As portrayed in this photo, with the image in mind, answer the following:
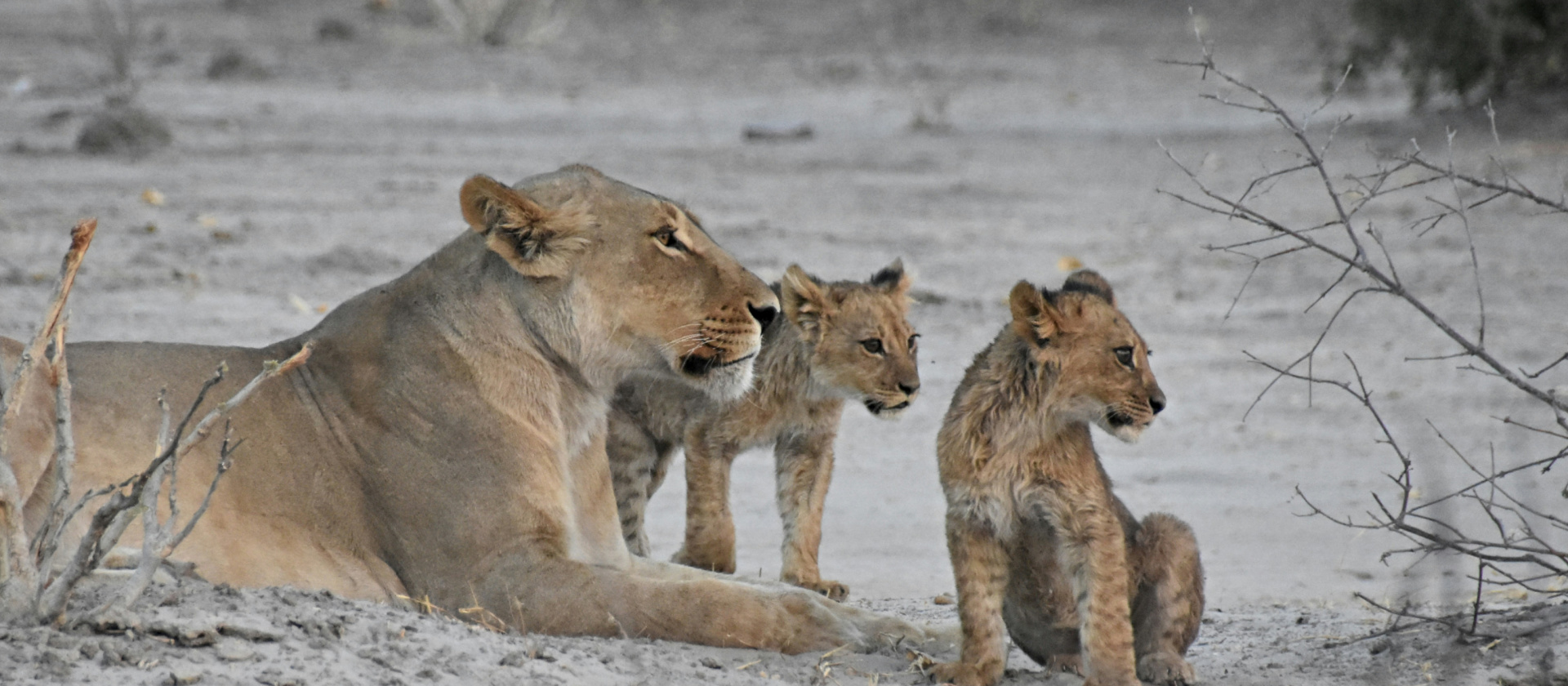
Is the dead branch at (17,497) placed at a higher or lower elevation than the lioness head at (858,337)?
lower

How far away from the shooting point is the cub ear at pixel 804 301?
5441mm

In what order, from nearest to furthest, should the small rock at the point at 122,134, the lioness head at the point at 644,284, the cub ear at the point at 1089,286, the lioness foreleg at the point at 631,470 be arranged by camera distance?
the lioness head at the point at 644,284
the cub ear at the point at 1089,286
the lioness foreleg at the point at 631,470
the small rock at the point at 122,134

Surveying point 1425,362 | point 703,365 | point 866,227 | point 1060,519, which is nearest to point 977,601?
point 1060,519

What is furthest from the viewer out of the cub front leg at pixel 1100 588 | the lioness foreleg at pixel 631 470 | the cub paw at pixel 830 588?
the lioness foreleg at pixel 631 470

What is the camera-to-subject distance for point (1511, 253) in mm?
10992

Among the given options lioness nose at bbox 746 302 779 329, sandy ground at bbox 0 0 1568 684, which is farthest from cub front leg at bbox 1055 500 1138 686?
lioness nose at bbox 746 302 779 329

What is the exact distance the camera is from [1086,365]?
4.30 m

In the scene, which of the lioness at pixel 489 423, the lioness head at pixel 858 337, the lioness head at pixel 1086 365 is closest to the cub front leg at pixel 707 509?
the lioness head at pixel 858 337

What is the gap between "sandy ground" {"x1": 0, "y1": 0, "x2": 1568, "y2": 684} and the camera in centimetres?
436

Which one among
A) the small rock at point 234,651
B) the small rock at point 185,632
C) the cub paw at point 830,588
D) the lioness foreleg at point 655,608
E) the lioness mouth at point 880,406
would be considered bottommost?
the small rock at point 234,651

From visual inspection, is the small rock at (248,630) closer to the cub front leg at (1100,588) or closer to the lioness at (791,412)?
the cub front leg at (1100,588)

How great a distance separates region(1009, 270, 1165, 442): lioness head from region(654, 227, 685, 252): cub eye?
0.81 meters

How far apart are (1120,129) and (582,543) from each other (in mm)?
12805

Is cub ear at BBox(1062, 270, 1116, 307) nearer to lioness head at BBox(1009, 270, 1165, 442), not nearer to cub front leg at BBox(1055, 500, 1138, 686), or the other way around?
lioness head at BBox(1009, 270, 1165, 442)
